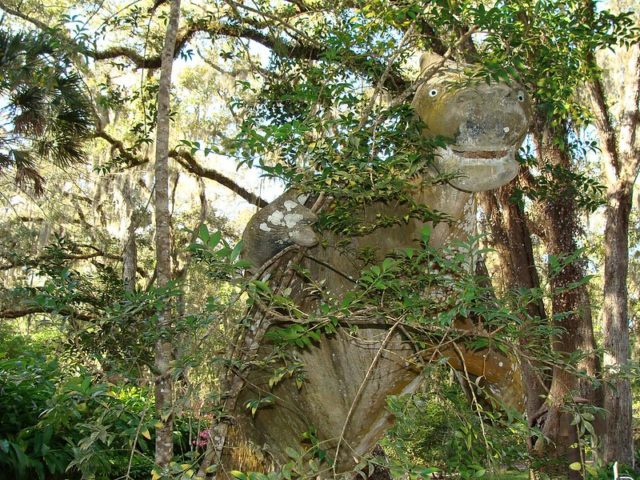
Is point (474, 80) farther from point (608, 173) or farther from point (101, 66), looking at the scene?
point (101, 66)

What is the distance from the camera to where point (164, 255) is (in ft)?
9.08

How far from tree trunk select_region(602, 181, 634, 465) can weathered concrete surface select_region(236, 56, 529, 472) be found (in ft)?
16.9

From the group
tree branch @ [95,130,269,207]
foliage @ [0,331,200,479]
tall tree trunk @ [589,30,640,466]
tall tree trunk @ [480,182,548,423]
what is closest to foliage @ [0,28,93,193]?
tree branch @ [95,130,269,207]

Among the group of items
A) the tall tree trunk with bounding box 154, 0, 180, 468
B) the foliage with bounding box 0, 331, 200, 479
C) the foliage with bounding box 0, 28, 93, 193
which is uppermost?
the foliage with bounding box 0, 28, 93, 193

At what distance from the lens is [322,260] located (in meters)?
3.37

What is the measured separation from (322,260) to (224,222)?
31.6 feet

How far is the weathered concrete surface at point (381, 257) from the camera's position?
3115 millimetres

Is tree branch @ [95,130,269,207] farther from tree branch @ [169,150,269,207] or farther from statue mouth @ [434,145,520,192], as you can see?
statue mouth @ [434,145,520,192]

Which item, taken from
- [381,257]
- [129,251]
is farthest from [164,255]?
[129,251]

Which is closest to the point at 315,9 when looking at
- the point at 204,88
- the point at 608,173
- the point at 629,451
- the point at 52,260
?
the point at 52,260

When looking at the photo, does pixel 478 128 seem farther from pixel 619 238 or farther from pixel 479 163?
pixel 619 238

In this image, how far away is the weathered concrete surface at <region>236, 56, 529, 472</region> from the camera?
312 cm

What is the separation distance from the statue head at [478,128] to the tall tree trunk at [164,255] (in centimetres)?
132

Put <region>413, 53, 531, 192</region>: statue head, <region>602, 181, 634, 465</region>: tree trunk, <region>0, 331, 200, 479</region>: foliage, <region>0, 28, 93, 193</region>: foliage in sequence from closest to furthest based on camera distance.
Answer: <region>0, 331, 200, 479</region>: foliage < <region>413, 53, 531, 192</region>: statue head < <region>0, 28, 93, 193</region>: foliage < <region>602, 181, 634, 465</region>: tree trunk
